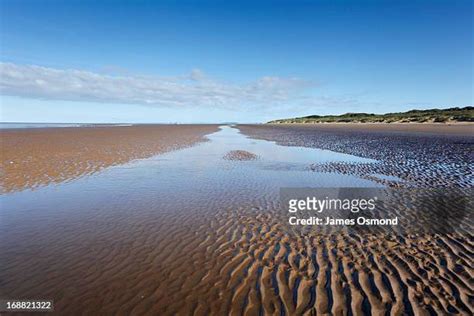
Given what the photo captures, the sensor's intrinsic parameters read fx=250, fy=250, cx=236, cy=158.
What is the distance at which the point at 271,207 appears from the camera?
9.26 metres

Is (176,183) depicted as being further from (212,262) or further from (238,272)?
(238,272)

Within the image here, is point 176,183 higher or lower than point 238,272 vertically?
higher

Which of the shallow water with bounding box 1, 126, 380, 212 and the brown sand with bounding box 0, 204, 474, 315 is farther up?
the shallow water with bounding box 1, 126, 380, 212

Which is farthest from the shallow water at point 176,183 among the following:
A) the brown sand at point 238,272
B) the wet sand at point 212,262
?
the brown sand at point 238,272

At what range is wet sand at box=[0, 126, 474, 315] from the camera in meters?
4.38

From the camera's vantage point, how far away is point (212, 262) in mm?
5715

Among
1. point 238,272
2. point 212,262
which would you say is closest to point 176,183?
point 212,262

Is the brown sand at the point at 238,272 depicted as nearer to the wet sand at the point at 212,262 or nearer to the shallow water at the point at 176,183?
the wet sand at the point at 212,262

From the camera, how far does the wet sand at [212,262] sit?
438 centimetres

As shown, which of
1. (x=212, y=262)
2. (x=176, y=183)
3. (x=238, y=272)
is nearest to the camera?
(x=238, y=272)

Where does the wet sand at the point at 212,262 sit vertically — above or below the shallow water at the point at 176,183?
below

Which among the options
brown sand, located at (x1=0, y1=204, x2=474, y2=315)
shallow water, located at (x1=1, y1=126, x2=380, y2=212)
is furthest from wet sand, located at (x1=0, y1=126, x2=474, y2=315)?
shallow water, located at (x1=1, y1=126, x2=380, y2=212)

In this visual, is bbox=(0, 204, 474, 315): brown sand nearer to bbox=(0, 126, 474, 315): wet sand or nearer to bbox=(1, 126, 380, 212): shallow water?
bbox=(0, 126, 474, 315): wet sand

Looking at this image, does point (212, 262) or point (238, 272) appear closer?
point (238, 272)
